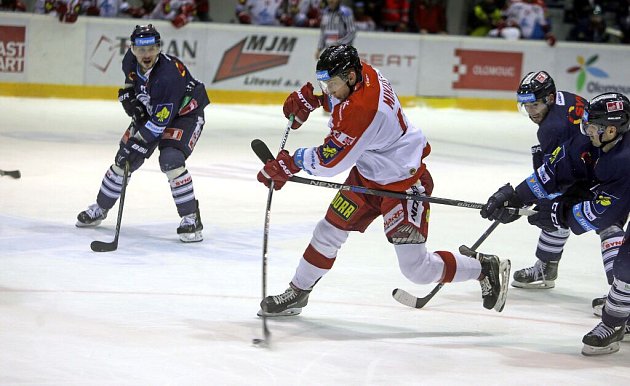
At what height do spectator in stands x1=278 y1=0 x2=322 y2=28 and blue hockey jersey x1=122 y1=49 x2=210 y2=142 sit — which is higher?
blue hockey jersey x1=122 y1=49 x2=210 y2=142

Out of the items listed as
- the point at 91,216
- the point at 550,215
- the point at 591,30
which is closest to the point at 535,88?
the point at 550,215

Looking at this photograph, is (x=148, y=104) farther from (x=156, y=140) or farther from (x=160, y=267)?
(x=160, y=267)

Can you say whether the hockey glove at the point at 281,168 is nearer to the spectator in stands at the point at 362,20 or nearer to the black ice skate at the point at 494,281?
the black ice skate at the point at 494,281

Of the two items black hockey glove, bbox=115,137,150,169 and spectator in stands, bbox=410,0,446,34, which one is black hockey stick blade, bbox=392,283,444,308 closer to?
black hockey glove, bbox=115,137,150,169

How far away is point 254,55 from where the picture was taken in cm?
1225

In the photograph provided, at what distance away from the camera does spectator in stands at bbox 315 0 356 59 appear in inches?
476

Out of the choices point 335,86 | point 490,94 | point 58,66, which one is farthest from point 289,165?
point 490,94

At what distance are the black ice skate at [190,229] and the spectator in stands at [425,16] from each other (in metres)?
8.64

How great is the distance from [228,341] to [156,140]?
82.3 inches

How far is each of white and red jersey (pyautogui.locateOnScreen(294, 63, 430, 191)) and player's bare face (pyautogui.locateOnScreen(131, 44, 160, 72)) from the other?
5.86 feet

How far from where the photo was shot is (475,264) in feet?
14.8

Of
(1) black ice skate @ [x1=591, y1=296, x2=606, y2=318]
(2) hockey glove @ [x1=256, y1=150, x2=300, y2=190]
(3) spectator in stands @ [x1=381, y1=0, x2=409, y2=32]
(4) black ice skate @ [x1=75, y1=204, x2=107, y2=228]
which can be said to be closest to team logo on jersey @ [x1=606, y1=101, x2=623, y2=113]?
(1) black ice skate @ [x1=591, y1=296, x2=606, y2=318]

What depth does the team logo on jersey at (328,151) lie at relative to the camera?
4.10 m

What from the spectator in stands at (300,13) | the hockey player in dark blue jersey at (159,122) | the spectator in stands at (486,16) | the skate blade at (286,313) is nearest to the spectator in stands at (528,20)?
the spectator in stands at (486,16)
